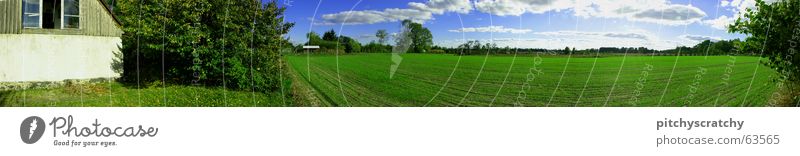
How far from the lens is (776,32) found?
20.9 ft

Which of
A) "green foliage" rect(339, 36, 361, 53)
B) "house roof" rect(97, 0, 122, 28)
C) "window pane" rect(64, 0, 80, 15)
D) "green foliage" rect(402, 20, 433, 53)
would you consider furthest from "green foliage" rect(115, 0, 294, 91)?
"window pane" rect(64, 0, 80, 15)

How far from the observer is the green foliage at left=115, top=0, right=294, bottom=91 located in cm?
675

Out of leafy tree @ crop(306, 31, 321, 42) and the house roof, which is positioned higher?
the house roof

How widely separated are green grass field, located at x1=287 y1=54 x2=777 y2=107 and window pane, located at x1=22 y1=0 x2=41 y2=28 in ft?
13.4

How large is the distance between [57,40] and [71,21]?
47cm

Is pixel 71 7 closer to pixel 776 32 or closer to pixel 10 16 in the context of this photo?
pixel 10 16

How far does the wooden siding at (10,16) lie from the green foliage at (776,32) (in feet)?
28.6

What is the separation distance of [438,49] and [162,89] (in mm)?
3270

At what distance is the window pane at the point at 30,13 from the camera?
7.86 m

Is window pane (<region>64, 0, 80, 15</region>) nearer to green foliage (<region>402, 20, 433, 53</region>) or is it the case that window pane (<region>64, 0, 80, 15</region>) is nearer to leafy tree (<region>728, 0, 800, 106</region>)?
green foliage (<region>402, 20, 433, 53</region>)

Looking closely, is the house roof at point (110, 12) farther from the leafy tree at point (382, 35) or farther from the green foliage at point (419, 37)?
the green foliage at point (419, 37)

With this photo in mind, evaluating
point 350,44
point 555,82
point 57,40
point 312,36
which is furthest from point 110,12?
point 555,82
